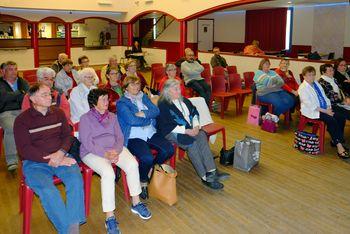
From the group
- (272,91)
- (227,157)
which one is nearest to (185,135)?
(227,157)

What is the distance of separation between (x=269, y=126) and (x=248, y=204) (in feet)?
8.66

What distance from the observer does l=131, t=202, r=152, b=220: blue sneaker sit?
3.23m

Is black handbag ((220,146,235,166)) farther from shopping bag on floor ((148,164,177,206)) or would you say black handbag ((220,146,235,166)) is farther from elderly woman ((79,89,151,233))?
elderly woman ((79,89,151,233))

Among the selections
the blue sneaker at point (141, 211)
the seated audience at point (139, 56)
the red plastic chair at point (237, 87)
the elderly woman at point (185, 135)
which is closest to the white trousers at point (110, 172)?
the blue sneaker at point (141, 211)

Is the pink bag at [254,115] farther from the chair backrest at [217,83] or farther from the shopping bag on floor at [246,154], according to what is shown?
the shopping bag on floor at [246,154]

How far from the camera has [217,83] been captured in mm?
7039

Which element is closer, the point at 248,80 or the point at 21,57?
the point at 248,80

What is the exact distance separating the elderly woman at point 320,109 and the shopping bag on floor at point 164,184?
2494 millimetres

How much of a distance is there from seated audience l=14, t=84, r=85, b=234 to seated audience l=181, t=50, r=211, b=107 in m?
4.08

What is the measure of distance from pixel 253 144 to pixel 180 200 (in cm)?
124

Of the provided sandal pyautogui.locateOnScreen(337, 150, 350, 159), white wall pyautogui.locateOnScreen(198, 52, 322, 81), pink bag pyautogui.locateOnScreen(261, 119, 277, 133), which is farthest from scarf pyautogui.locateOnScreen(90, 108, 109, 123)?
white wall pyautogui.locateOnScreen(198, 52, 322, 81)

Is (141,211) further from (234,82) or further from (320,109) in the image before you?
(234,82)

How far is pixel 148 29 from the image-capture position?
1852cm

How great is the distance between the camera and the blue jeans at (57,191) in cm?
272
